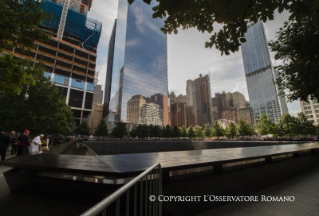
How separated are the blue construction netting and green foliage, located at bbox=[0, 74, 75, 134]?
5761cm

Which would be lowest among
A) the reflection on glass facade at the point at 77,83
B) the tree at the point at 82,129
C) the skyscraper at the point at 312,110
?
the tree at the point at 82,129

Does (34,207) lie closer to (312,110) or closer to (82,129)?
(82,129)

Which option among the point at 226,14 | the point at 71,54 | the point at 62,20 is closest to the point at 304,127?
→ the point at 226,14

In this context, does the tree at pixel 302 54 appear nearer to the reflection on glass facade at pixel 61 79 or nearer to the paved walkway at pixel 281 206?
the paved walkway at pixel 281 206

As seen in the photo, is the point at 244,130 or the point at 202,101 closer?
the point at 244,130

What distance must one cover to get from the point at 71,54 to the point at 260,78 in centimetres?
12801

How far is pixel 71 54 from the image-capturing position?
5712 centimetres

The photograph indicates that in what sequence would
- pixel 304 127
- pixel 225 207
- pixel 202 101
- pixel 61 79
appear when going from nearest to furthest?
pixel 225 207 < pixel 304 127 < pixel 61 79 < pixel 202 101

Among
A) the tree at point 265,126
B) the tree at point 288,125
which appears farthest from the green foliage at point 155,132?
the tree at point 288,125

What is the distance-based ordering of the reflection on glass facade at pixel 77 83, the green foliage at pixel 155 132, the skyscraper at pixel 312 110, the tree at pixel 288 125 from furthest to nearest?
the skyscraper at pixel 312 110, the green foliage at pixel 155 132, the reflection on glass facade at pixel 77 83, the tree at pixel 288 125

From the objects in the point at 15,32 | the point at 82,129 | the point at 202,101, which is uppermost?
the point at 202,101

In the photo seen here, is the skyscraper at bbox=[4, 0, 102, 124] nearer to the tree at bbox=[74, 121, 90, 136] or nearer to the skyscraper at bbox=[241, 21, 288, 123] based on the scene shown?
the tree at bbox=[74, 121, 90, 136]

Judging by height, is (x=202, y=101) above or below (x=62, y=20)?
below

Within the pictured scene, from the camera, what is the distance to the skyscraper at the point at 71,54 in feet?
166
